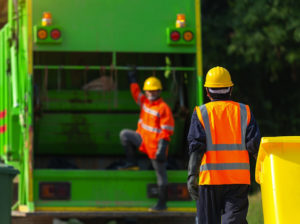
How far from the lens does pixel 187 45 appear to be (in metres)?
8.57

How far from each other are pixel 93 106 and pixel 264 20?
6756mm

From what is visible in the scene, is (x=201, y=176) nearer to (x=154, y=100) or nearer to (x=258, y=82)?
(x=154, y=100)

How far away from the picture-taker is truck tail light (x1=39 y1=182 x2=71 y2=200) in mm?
8328

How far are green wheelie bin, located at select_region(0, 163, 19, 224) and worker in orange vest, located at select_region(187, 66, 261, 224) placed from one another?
1855 mm

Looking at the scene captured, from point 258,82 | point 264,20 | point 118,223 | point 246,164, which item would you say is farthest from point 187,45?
point 258,82

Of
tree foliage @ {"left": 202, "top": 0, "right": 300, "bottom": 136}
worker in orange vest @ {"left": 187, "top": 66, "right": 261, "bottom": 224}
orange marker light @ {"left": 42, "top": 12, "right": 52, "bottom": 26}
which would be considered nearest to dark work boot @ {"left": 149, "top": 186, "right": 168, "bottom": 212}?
orange marker light @ {"left": 42, "top": 12, "right": 52, "bottom": 26}

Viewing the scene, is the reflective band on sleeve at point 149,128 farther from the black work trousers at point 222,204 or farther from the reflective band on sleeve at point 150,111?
the black work trousers at point 222,204

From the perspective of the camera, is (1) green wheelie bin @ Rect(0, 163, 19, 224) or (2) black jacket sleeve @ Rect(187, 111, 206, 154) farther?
(1) green wheelie bin @ Rect(0, 163, 19, 224)

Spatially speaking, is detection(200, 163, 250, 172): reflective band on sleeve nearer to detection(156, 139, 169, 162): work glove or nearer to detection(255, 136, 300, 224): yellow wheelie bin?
detection(255, 136, 300, 224): yellow wheelie bin

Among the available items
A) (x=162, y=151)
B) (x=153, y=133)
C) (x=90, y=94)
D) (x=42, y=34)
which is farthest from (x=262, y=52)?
(x=42, y=34)

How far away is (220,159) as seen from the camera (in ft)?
19.3

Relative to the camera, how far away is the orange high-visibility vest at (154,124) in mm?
8555

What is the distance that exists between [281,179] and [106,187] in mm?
3343

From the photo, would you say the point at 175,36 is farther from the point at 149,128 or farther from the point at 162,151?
the point at 162,151
